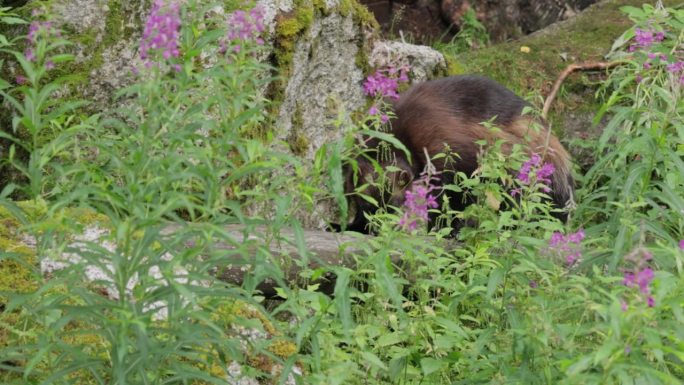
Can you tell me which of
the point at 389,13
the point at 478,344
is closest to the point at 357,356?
the point at 478,344

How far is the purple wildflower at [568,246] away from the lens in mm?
3572

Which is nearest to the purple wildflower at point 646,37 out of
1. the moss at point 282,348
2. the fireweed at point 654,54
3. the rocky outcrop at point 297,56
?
the fireweed at point 654,54

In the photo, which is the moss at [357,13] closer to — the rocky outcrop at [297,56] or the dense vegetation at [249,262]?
the rocky outcrop at [297,56]

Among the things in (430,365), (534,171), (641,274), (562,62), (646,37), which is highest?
(646,37)

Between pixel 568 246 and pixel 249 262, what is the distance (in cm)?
112

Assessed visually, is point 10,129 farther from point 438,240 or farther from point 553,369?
point 553,369

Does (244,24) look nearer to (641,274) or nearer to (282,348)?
(641,274)

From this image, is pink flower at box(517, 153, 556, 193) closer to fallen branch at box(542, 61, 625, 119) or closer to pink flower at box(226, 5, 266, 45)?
pink flower at box(226, 5, 266, 45)

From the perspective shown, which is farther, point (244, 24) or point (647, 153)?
point (647, 153)

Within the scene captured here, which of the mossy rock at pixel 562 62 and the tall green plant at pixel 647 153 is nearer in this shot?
the tall green plant at pixel 647 153

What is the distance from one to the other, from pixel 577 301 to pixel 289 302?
92 cm

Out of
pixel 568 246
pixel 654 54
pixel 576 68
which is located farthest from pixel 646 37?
pixel 576 68

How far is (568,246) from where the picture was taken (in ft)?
12.1

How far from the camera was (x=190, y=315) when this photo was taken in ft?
10.2
